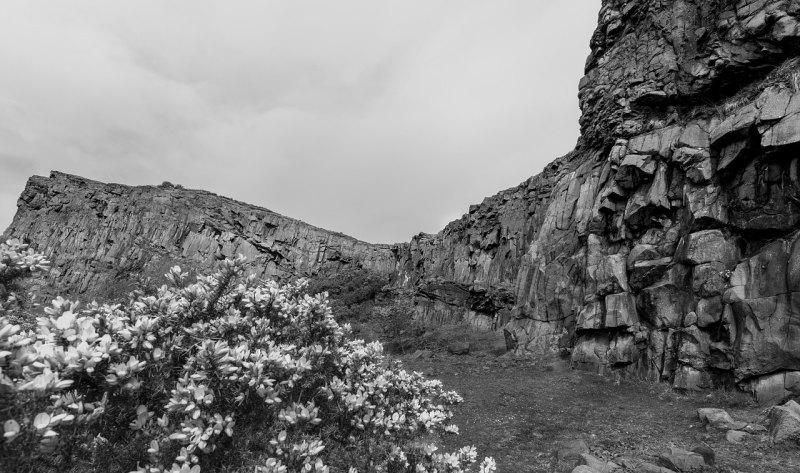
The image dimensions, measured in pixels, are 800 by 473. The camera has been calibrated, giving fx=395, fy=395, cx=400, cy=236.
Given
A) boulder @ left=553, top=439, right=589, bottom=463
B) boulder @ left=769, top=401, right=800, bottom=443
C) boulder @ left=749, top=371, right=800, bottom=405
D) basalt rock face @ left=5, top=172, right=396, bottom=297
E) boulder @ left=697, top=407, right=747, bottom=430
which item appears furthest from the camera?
basalt rock face @ left=5, top=172, right=396, bottom=297

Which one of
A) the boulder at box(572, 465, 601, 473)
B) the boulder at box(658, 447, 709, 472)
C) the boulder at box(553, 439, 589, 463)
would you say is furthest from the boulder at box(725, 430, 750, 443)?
the boulder at box(572, 465, 601, 473)

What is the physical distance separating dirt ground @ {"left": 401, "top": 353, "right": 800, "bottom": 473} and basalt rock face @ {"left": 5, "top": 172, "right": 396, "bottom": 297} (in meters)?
53.2

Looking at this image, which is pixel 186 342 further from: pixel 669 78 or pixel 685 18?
pixel 685 18

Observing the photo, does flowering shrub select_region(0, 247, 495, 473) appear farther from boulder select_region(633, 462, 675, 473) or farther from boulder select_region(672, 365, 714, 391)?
boulder select_region(672, 365, 714, 391)

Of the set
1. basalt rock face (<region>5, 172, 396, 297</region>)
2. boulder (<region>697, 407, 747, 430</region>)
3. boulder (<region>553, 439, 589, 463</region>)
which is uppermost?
basalt rock face (<region>5, 172, 396, 297</region>)

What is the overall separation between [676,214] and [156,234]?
77.3 m

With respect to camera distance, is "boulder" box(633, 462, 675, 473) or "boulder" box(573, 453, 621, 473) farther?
"boulder" box(573, 453, 621, 473)

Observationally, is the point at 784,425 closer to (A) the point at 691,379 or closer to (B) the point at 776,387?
(B) the point at 776,387

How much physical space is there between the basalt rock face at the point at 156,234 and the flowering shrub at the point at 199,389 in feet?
218

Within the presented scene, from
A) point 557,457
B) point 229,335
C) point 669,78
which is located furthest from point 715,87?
point 229,335

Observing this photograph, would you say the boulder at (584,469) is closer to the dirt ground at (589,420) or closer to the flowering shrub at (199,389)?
the dirt ground at (589,420)

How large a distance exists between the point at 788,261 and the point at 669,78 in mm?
15424

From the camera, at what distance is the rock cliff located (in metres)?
17.5

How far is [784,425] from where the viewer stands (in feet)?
37.5
